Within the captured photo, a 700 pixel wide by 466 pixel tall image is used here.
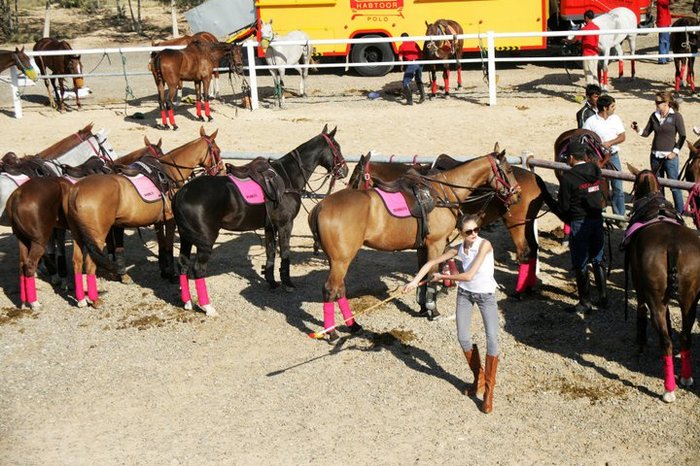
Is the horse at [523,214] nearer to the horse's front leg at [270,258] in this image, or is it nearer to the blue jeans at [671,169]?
the horse's front leg at [270,258]

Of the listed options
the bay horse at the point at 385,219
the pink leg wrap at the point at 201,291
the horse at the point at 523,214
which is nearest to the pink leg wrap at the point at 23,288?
the pink leg wrap at the point at 201,291

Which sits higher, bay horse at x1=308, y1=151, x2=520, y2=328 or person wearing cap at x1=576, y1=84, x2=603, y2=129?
person wearing cap at x1=576, y1=84, x2=603, y2=129

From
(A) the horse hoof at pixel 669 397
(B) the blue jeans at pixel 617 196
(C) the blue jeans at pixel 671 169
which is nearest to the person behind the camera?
(A) the horse hoof at pixel 669 397

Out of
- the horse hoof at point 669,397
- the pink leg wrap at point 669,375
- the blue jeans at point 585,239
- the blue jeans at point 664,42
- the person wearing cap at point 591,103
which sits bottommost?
the horse hoof at point 669,397

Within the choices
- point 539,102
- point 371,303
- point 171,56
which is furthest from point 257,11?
point 371,303

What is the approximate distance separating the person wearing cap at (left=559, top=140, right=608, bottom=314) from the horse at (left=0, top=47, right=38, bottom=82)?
14677 mm

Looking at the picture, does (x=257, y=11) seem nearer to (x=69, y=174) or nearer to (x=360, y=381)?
(x=69, y=174)

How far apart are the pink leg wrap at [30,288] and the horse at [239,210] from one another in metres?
1.91

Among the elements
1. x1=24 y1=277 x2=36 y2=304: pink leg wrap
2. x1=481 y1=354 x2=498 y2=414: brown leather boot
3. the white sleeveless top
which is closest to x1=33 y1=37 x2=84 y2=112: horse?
x1=24 y1=277 x2=36 y2=304: pink leg wrap

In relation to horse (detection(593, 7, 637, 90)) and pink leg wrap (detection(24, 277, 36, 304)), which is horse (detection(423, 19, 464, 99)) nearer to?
horse (detection(593, 7, 637, 90))

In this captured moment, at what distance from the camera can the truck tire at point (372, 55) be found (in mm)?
24594

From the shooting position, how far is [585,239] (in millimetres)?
9844

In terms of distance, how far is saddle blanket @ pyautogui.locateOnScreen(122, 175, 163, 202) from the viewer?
11211mm

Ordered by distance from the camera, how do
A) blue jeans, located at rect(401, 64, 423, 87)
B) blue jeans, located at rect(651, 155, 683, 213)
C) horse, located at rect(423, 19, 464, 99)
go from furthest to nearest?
horse, located at rect(423, 19, 464, 99), blue jeans, located at rect(401, 64, 423, 87), blue jeans, located at rect(651, 155, 683, 213)
